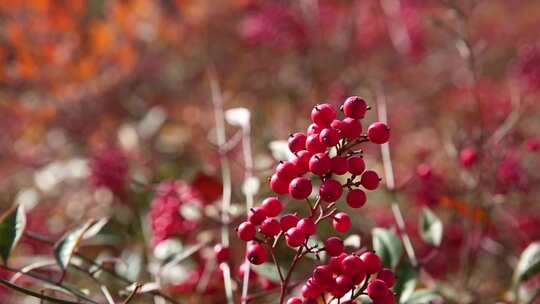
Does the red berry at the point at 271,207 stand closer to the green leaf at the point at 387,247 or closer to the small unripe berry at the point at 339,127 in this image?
the small unripe berry at the point at 339,127

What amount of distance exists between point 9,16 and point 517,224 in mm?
2938

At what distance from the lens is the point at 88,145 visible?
3.44m

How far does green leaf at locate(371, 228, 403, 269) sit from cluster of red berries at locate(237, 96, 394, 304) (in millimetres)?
299

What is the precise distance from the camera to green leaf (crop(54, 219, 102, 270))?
114 centimetres

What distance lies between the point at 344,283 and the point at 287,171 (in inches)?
7.3

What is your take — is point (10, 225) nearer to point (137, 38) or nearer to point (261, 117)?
point (261, 117)

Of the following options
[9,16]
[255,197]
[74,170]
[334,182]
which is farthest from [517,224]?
[9,16]

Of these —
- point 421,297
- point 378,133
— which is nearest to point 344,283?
point 378,133

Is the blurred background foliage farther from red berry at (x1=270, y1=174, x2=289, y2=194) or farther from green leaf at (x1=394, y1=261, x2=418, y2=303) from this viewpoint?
red berry at (x1=270, y1=174, x2=289, y2=194)

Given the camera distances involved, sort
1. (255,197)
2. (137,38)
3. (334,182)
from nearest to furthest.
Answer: (334,182)
(255,197)
(137,38)

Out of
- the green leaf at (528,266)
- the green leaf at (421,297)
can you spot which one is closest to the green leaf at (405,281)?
the green leaf at (421,297)

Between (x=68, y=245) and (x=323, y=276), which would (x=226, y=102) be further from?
(x=323, y=276)

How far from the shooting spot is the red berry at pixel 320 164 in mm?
885

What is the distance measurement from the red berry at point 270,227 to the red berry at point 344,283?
121 mm
